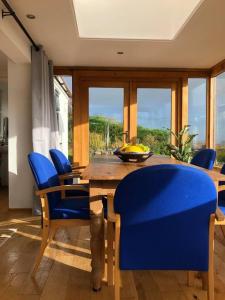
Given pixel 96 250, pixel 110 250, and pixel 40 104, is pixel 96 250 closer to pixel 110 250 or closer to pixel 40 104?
pixel 110 250

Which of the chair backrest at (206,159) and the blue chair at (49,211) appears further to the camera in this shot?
the chair backrest at (206,159)

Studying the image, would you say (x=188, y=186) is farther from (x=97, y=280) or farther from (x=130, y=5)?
(x=130, y=5)

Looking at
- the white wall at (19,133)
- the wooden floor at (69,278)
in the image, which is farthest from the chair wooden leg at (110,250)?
the white wall at (19,133)

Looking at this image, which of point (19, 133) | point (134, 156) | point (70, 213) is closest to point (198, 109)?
point (19, 133)

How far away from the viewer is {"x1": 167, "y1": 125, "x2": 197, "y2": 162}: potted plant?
5383 mm

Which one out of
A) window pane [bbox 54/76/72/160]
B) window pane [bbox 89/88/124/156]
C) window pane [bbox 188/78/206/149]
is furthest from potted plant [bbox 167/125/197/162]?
window pane [bbox 54/76/72/160]

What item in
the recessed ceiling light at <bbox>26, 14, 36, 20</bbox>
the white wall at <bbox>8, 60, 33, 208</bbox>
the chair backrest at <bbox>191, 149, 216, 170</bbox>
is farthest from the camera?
the white wall at <bbox>8, 60, 33, 208</bbox>

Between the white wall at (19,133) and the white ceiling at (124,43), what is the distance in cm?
58

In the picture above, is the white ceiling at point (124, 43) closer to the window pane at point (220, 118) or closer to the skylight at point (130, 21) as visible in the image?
the skylight at point (130, 21)

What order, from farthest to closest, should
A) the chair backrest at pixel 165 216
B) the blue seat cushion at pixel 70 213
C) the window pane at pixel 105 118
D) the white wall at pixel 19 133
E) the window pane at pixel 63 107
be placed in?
the window pane at pixel 63 107 → the window pane at pixel 105 118 → the white wall at pixel 19 133 → the blue seat cushion at pixel 70 213 → the chair backrest at pixel 165 216

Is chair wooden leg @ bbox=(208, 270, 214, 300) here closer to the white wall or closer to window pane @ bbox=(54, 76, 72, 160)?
the white wall

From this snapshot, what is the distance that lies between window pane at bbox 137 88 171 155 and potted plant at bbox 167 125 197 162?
23cm

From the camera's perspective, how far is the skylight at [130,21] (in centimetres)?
389

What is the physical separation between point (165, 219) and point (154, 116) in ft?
14.5
